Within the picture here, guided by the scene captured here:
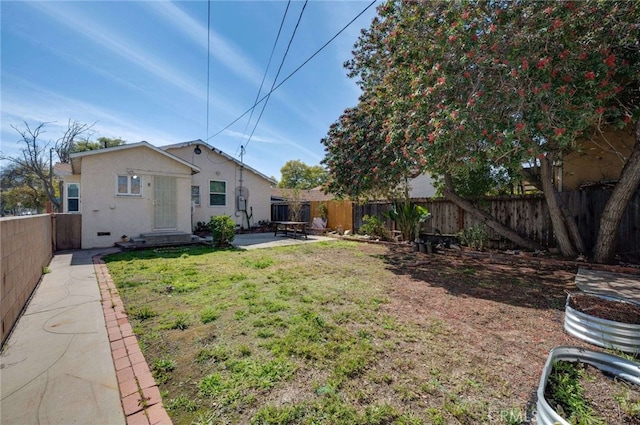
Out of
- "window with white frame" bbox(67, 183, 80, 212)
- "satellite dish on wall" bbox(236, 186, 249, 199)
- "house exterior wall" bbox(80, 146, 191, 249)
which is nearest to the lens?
"house exterior wall" bbox(80, 146, 191, 249)

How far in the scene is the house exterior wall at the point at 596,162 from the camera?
723 centimetres

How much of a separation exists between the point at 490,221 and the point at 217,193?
43.9ft

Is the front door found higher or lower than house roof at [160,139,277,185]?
lower

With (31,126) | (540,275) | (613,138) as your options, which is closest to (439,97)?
(540,275)

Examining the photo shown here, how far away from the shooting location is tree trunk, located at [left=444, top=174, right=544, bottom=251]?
7711 millimetres

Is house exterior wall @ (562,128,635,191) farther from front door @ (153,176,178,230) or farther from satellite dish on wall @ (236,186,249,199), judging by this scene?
satellite dish on wall @ (236,186,249,199)

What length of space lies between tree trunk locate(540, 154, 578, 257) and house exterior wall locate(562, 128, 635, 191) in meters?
1.32

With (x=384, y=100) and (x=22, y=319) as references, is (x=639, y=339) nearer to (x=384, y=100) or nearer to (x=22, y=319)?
(x=384, y=100)

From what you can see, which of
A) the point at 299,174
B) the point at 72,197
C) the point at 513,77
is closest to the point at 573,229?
the point at 513,77

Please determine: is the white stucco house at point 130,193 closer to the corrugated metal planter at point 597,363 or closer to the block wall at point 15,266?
the block wall at point 15,266

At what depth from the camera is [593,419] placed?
1.71 m

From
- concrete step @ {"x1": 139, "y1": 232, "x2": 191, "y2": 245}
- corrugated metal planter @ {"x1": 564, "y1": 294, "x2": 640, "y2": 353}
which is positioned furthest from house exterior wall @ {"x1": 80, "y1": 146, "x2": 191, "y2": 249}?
corrugated metal planter @ {"x1": 564, "y1": 294, "x2": 640, "y2": 353}

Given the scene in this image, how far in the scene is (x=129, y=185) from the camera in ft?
32.1

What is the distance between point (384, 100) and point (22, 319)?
26.8ft
